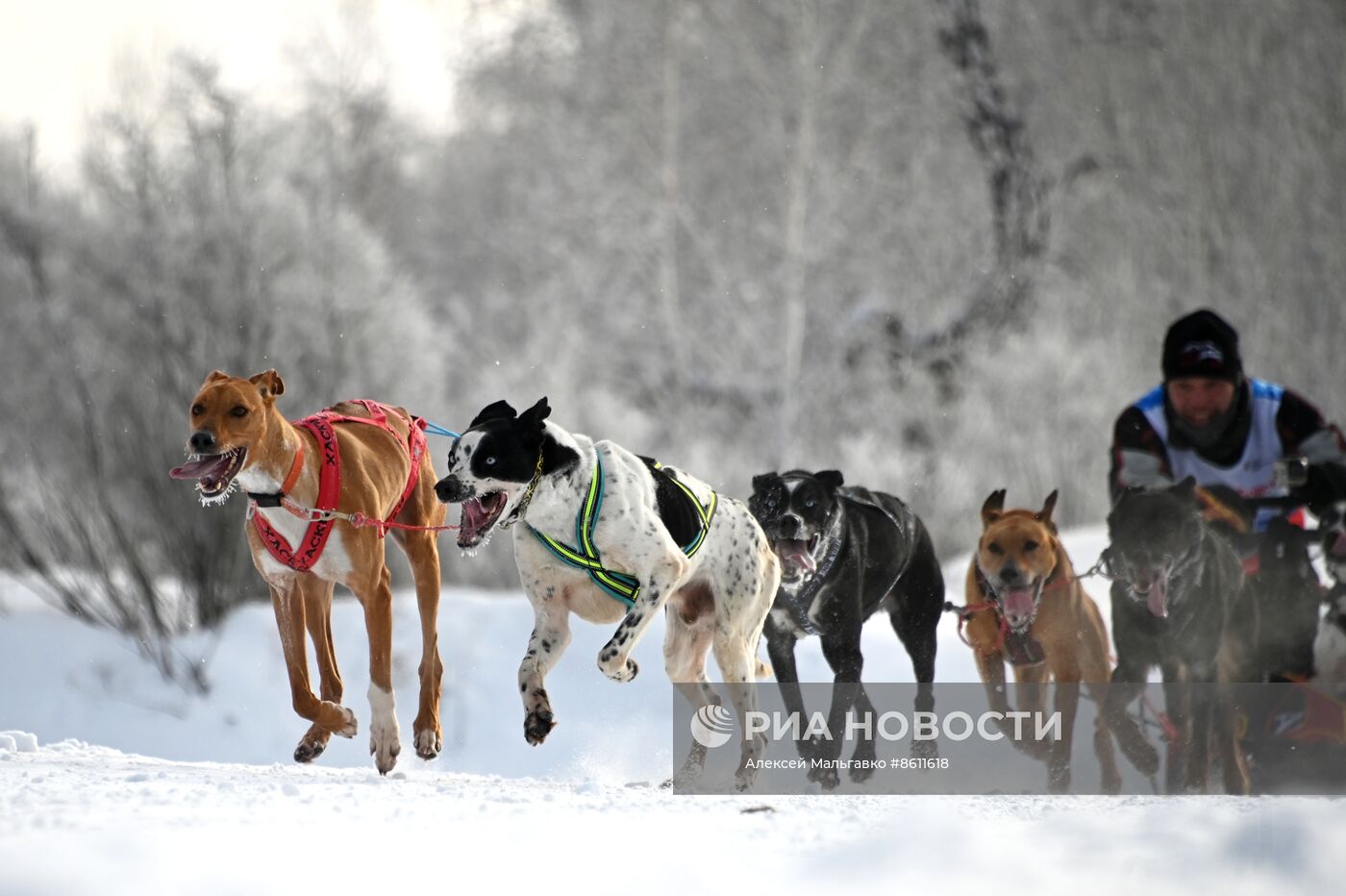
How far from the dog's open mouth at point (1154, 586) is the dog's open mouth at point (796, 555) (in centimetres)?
117

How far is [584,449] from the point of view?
522 centimetres

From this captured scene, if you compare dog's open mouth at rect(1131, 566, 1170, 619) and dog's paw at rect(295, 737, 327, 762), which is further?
dog's paw at rect(295, 737, 327, 762)

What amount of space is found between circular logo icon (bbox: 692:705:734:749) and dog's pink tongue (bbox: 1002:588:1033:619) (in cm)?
123

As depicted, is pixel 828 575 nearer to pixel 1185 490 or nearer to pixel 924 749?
pixel 924 749

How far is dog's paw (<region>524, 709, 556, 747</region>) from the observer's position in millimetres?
4879

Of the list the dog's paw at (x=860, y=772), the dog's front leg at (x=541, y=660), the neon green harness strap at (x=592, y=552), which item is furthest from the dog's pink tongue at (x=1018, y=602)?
the dog's front leg at (x=541, y=660)

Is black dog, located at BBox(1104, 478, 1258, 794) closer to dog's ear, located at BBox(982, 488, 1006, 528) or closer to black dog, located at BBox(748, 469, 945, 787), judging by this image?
dog's ear, located at BBox(982, 488, 1006, 528)

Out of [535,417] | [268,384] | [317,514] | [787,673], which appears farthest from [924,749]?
[268,384]

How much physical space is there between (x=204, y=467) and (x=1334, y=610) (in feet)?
13.7

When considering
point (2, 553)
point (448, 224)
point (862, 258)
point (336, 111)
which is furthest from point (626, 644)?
point (448, 224)

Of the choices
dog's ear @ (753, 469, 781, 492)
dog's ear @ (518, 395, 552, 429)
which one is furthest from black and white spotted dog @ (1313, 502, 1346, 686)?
dog's ear @ (518, 395, 552, 429)

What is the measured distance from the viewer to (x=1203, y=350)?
6.05 m

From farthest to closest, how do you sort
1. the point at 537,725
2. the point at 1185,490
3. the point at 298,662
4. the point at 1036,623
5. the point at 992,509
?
the point at 992,509
the point at 1036,623
the point at 1185,490
the point at 298,662
the point at 537,725

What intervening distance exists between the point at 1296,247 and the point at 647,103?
371 inches
